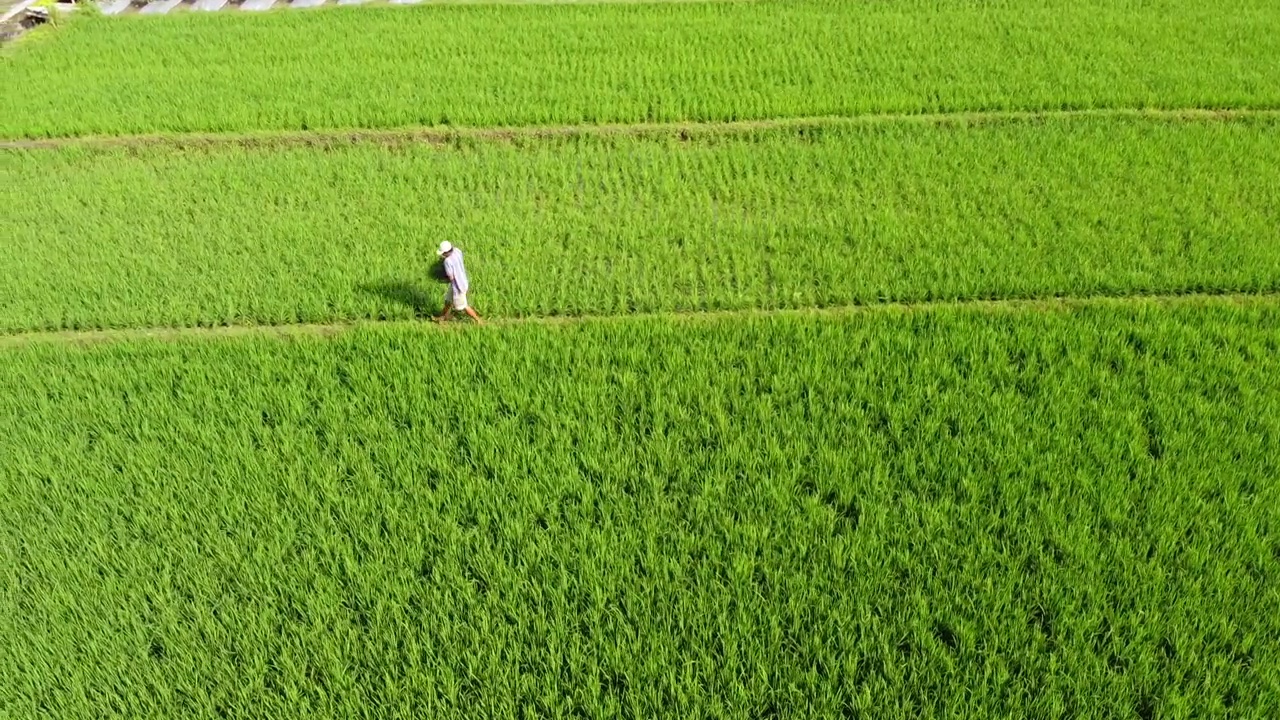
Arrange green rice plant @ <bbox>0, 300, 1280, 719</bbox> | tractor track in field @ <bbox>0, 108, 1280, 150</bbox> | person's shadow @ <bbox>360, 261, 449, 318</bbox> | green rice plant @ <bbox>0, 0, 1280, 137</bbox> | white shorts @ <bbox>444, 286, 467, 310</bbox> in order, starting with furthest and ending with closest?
green rice plant @ <bbox>0, 0, 1280, 137</bbox>, tractor track in field @ <bbox>0, 108, 1280, 150</bbox>, person's shadow @ <bbox>360, 261, 449, 318</bbox>, white shorts @ <bbox>444, 286, 467, 310</bbox>, green rice plant @ <bbox>0, 300, 1280, 719</bbox>

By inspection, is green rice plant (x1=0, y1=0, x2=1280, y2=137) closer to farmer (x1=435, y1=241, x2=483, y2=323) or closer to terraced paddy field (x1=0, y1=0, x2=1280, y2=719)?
terraced paddy field (x1=0, y1=0, x2=1280, y2=719)

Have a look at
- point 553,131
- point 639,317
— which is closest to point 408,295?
point 639,317

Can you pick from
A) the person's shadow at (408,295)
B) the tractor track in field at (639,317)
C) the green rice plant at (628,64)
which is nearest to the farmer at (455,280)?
the tractor track in field at (639,317)

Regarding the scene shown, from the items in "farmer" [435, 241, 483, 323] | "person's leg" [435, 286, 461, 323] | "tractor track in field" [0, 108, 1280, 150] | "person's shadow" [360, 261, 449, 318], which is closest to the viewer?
"farmer" [435, 241, 483, 323]

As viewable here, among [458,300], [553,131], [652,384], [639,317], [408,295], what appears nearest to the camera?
[652,384]

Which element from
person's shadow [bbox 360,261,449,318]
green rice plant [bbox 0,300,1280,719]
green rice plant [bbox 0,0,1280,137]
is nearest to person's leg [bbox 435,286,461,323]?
person's shadow [bbox 360,261,449,318]

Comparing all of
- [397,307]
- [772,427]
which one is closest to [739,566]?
[772,427]

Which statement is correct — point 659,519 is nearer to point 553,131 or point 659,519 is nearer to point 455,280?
point 455,280
